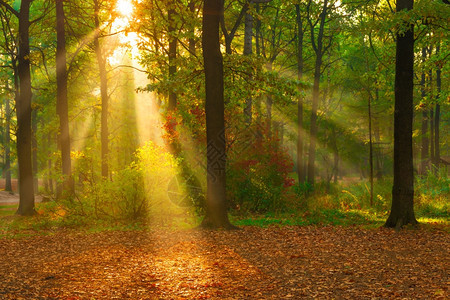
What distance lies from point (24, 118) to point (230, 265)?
10662 mm

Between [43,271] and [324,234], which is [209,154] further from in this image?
[43,271]

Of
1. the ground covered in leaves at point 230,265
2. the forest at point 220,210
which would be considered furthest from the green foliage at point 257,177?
the ground covered in leaves at point 230,265

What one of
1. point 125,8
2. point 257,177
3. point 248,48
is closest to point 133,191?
point 257,177

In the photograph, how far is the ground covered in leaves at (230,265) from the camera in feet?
18.7

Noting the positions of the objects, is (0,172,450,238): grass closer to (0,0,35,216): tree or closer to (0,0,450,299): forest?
(0,0,450,299): forest

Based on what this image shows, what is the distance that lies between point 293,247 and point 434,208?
7777mm

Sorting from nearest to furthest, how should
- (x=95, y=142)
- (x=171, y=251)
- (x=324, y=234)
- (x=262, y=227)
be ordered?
(x=171, y=251) → (x=324, y=234) → (x=262, y=227) → (x=95, y=142)

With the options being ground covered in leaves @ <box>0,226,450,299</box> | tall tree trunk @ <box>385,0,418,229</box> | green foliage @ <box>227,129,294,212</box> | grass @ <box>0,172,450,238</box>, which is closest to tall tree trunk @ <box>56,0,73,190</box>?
grass @ <box>0,172,450,238</box>

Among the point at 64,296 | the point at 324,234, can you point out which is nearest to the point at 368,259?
the point at 324,234

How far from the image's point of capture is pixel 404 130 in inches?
399

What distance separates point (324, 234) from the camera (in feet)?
32.5

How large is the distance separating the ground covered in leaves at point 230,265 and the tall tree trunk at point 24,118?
15.4 feet

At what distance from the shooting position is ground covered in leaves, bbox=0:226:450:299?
18.7 ft

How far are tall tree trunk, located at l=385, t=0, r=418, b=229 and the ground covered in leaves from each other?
58 centimetres
